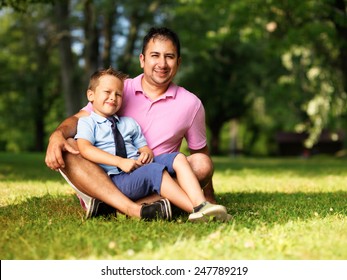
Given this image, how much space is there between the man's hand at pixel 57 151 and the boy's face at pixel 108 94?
0.44 m

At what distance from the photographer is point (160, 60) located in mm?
4883

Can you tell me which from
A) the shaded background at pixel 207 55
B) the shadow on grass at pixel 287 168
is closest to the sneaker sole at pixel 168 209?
the shaded background at pixel 207 55

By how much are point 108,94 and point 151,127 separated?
557 mm

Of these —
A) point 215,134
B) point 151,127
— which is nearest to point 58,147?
point 151,127

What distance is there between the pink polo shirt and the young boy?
0.18m

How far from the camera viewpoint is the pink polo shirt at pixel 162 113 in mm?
5039

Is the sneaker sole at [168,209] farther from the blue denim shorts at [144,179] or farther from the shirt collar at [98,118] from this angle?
the shirt collar at [98,118]

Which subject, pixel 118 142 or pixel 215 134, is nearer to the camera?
pixel 118 142

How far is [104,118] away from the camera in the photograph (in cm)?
476

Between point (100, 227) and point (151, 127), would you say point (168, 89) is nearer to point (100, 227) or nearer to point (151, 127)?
point (151, 127)

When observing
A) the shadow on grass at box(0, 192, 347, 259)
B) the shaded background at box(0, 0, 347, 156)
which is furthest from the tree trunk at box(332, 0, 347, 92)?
the shadow on grass at box(0, 192, 347, 259)

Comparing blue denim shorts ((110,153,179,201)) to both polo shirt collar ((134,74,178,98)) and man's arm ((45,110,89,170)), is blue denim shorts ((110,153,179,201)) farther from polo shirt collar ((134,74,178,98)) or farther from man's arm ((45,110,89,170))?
polo shirt collar ((134,74,178,98))

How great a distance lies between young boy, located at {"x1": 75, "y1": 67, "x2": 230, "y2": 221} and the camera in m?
4.47
